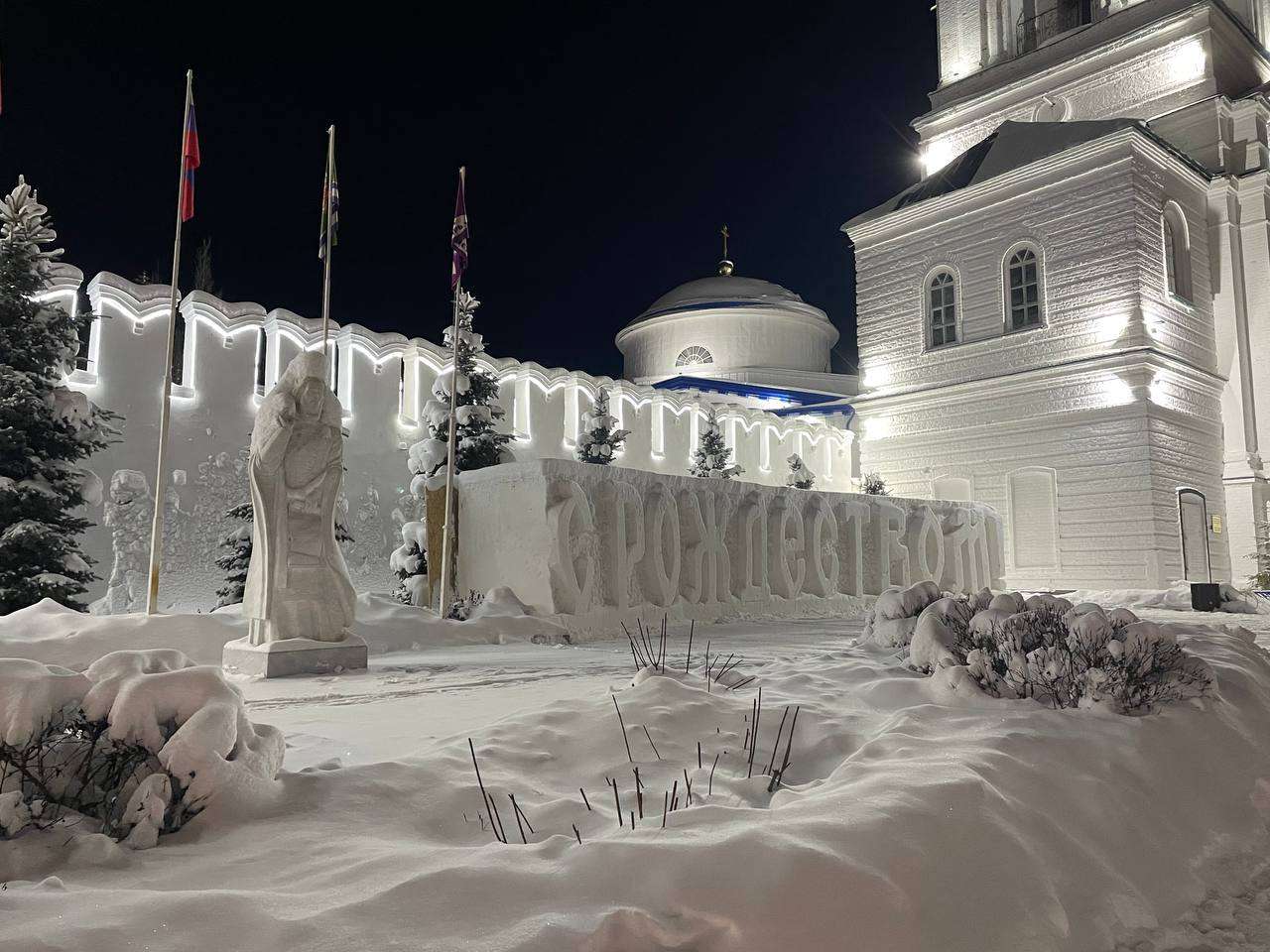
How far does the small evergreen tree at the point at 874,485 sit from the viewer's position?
2223 centimetres

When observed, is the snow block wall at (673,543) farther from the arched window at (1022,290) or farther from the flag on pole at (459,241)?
the arched window at (1022,290)

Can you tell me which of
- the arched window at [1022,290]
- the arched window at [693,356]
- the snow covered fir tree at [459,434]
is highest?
the arched window at [693,356]

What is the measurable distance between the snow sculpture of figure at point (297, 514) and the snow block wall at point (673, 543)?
3337mm

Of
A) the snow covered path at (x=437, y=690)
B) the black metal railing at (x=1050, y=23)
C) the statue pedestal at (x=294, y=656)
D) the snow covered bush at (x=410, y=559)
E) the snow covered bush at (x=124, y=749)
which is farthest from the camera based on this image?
the black metal railing at (x=1050, y=23)

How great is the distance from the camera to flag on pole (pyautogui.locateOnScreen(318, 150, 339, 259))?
10172mm

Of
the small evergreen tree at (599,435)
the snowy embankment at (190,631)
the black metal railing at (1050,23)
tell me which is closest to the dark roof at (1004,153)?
the black metal railing at (1050,23)

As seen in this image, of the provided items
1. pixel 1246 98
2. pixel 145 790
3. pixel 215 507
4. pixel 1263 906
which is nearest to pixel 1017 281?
pixel 1246 98

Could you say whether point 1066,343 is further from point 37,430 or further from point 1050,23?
point 37,430

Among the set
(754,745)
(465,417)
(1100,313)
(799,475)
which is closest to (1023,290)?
(1100,313)

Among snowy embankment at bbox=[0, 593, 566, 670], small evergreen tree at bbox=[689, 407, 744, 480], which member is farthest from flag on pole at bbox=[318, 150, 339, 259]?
small evergreen tree at bbox=[689, 407, 744, 480]

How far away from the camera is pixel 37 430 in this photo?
920 cm

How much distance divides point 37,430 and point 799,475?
1632 cm

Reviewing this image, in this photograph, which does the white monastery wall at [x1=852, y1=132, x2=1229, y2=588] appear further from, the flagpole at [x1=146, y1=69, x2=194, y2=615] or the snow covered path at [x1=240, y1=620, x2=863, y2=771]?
the flagpole at [x1=146, y1=69, x2=194, y2=615]

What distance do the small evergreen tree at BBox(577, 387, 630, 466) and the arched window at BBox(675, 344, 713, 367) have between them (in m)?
17.4
